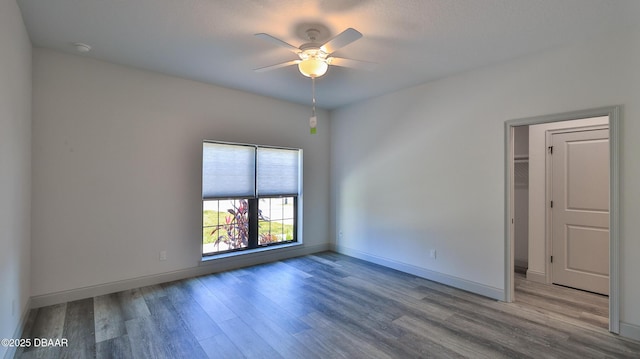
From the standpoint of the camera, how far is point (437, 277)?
13.0 ft

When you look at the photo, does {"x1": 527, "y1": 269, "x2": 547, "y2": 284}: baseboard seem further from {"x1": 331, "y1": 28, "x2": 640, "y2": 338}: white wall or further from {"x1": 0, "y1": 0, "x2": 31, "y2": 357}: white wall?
{"x1": 0, "y1": 0, "x2": 31, "y2": 357}: white wall

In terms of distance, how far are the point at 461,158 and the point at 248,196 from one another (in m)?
3.13

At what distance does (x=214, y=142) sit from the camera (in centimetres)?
426

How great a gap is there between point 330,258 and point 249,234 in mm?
1458

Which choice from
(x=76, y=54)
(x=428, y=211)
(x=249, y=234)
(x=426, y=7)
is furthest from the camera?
(x=249, y=234)

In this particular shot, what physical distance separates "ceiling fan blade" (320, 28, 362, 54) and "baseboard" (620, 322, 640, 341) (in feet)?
11.3

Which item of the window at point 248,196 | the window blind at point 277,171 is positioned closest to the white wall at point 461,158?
the window blind at point 277,171

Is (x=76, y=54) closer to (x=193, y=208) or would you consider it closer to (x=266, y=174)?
(x=193, y=208)

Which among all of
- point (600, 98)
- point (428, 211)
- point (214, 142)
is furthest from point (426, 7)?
point (214, 142)

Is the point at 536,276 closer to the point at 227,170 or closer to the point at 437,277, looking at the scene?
the point at 437,277

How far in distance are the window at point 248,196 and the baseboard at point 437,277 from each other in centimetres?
137

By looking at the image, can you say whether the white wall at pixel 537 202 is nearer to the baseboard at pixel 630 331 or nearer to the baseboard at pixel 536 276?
the baseboard at pixel 536 276

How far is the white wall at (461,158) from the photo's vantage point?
262 cm

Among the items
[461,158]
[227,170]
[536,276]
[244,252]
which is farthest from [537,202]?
[227,170]
